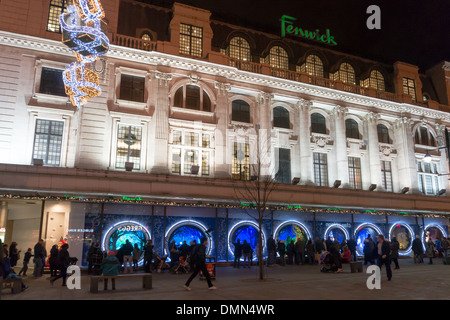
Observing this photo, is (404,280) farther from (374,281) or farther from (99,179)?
(99,179)

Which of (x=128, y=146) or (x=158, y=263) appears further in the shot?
(x=128, y=146)

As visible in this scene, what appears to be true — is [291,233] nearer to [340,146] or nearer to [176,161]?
Result: [340,146]

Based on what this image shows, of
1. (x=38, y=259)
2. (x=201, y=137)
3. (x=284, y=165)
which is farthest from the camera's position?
(x=284, y=165)

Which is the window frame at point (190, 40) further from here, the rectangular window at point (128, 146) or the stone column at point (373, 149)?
the stone column at point (373, 149)

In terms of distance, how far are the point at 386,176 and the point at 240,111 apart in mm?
14174

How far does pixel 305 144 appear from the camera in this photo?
1139 inches

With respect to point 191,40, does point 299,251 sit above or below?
below

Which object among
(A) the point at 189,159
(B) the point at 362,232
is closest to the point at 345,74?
(B) the point at 362,232

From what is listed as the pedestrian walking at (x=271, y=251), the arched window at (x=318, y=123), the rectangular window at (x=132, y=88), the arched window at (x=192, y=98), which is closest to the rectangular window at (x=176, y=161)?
the arched window at (x=192, y=98)

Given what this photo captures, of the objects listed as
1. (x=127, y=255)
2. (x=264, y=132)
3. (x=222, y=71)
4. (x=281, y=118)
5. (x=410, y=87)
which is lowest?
(x=127, y=255)

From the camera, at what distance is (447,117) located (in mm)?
35562

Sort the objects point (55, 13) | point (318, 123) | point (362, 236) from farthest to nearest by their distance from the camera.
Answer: point (318, 123) → point (362, 236) → point (55, 13)

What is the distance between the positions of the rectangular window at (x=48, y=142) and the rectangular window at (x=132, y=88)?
460 cm

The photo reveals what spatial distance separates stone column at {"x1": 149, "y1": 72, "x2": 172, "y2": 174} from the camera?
946 inches
